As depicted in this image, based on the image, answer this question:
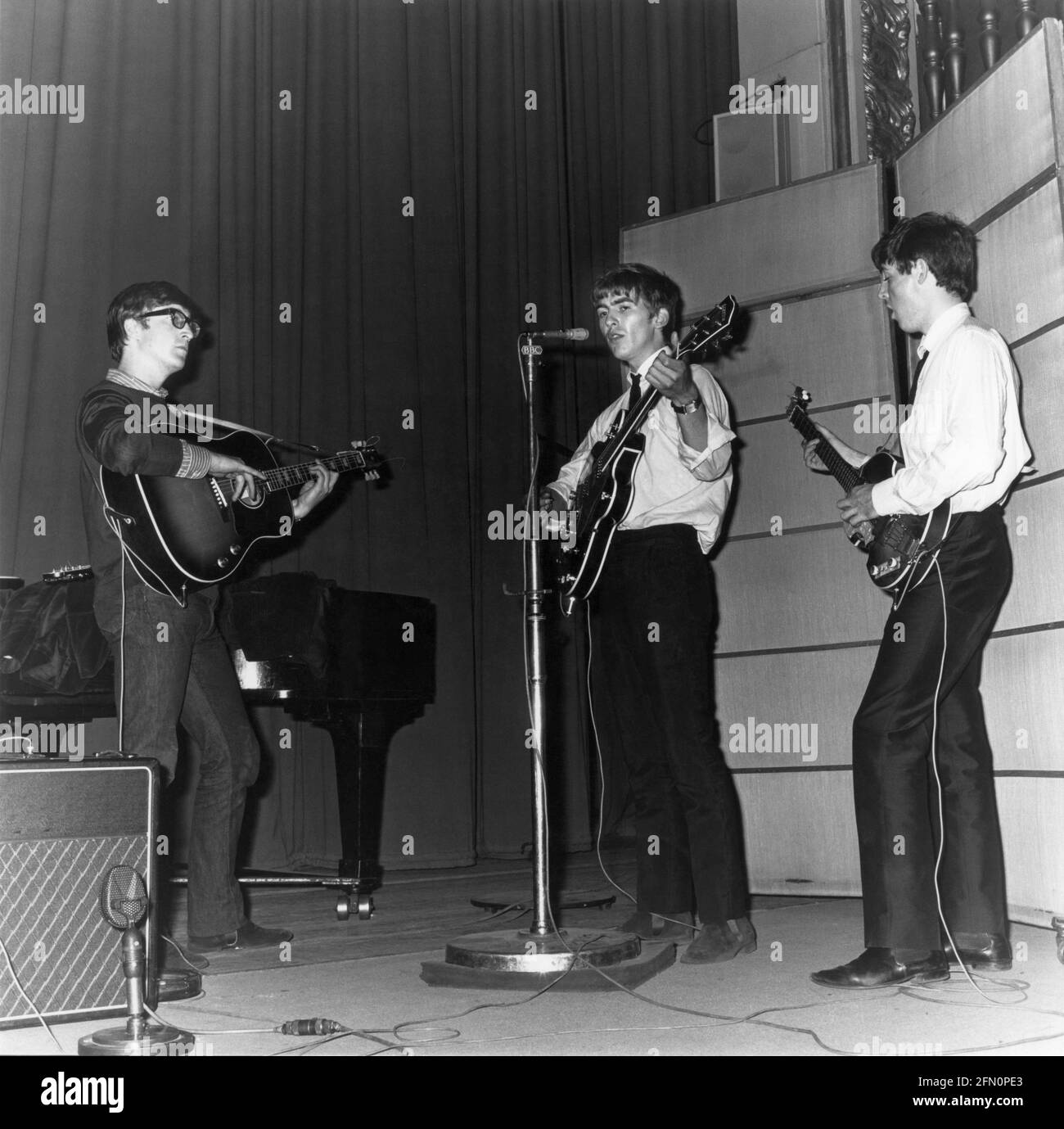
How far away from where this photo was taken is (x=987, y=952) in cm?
237

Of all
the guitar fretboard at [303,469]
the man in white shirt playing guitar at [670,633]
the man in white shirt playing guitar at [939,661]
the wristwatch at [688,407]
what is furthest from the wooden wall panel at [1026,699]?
the guitar fretboard at [303,469]

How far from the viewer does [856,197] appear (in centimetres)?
344

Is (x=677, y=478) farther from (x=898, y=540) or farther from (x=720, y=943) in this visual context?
(x=720, y=943)

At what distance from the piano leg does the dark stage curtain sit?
42.9 inches

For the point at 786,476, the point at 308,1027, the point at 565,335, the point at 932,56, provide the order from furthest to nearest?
the point at 932,56
the point at 786,476
the point at 565,335
the point at 308,1027

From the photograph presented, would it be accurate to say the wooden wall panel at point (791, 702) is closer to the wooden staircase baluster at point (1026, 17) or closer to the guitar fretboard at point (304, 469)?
the guitar fretboard at point (304, 469)

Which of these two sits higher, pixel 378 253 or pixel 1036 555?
pixel 378 253

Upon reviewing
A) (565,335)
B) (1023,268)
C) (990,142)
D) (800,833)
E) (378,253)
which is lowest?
(800,833)

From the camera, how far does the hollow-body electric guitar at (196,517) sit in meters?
2.47

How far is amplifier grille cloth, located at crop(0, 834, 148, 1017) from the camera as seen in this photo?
1859 millimetres

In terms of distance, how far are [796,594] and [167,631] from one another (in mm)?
1867

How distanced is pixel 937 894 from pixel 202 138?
138 inches

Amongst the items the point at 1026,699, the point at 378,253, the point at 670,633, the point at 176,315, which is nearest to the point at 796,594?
the point at 1026,699

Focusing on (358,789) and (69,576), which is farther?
(358,789)
